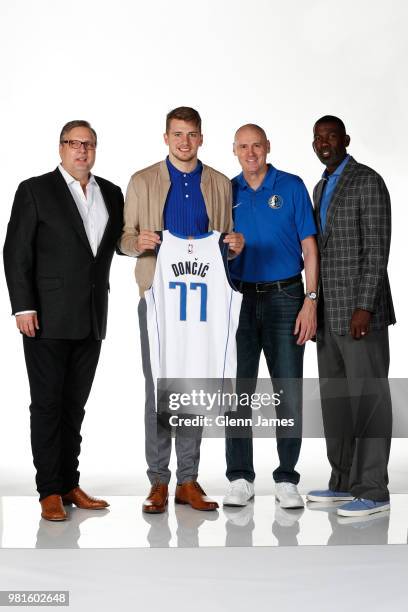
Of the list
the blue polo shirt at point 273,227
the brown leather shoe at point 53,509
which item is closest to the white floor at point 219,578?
the brown leather shoe at point 53,509

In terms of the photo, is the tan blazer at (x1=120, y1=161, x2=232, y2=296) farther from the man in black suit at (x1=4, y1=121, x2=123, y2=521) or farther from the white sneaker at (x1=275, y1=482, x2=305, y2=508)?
the white sneaker at (x1=275, y1=482, x2=305, y2=508)

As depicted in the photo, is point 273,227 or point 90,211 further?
point 273,227

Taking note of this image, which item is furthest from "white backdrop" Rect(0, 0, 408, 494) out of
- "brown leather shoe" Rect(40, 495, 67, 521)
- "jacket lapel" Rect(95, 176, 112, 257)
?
"jacket lapel" Rect(95, 176, 112, 257)

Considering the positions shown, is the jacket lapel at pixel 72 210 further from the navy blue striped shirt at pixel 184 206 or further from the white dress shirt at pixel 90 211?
the navy blue striped shirt at pixel 184 206

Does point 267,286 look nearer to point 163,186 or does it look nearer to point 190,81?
point 163,186

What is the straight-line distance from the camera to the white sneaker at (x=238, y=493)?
408cm

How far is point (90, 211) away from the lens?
3877 mm

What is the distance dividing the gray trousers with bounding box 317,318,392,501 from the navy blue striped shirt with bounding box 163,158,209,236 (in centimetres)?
74

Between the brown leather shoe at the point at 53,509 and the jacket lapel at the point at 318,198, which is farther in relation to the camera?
the jacket lapel at the point at 318,198

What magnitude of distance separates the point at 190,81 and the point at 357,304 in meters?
2.20

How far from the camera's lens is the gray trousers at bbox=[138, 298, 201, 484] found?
3896 millimetres

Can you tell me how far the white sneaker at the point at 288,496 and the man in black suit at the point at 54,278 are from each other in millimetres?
944

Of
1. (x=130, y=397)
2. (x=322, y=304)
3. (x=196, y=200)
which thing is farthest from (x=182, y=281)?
(x=130, y=397)

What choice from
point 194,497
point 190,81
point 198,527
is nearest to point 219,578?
point 198,527
